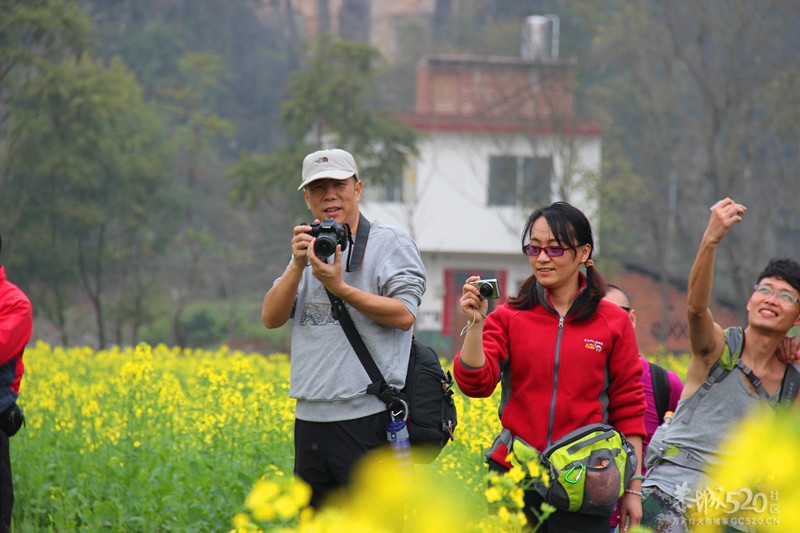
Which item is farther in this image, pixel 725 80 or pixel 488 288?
pixel 725 80

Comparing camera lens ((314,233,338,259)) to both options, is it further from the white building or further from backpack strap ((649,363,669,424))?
the white building

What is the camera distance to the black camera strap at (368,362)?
10.9 feet

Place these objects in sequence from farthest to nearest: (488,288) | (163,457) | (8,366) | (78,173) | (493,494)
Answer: (78,173) → (163,457) → (8,366) → (488,288) → (493,494)

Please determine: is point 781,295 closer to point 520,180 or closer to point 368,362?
point 368,362

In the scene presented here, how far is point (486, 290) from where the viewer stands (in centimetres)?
281

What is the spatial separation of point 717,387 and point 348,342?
1.34 meters

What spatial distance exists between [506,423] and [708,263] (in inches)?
35.0

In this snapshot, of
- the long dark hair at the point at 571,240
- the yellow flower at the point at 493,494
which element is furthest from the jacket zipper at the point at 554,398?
the yellow flower at the point at 493,494

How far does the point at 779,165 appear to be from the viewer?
20.6 metres

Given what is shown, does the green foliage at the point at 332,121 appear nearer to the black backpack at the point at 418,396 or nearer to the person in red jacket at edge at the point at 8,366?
the person in red jacket at edge at the point at 8,366

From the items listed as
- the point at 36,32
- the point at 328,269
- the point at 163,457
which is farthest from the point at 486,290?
the point at 36,32

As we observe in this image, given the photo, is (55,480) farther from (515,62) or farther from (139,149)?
(515,62)

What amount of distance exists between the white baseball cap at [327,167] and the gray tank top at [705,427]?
1.51 metres

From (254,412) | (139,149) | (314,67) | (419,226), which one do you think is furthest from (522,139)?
(254,412)
